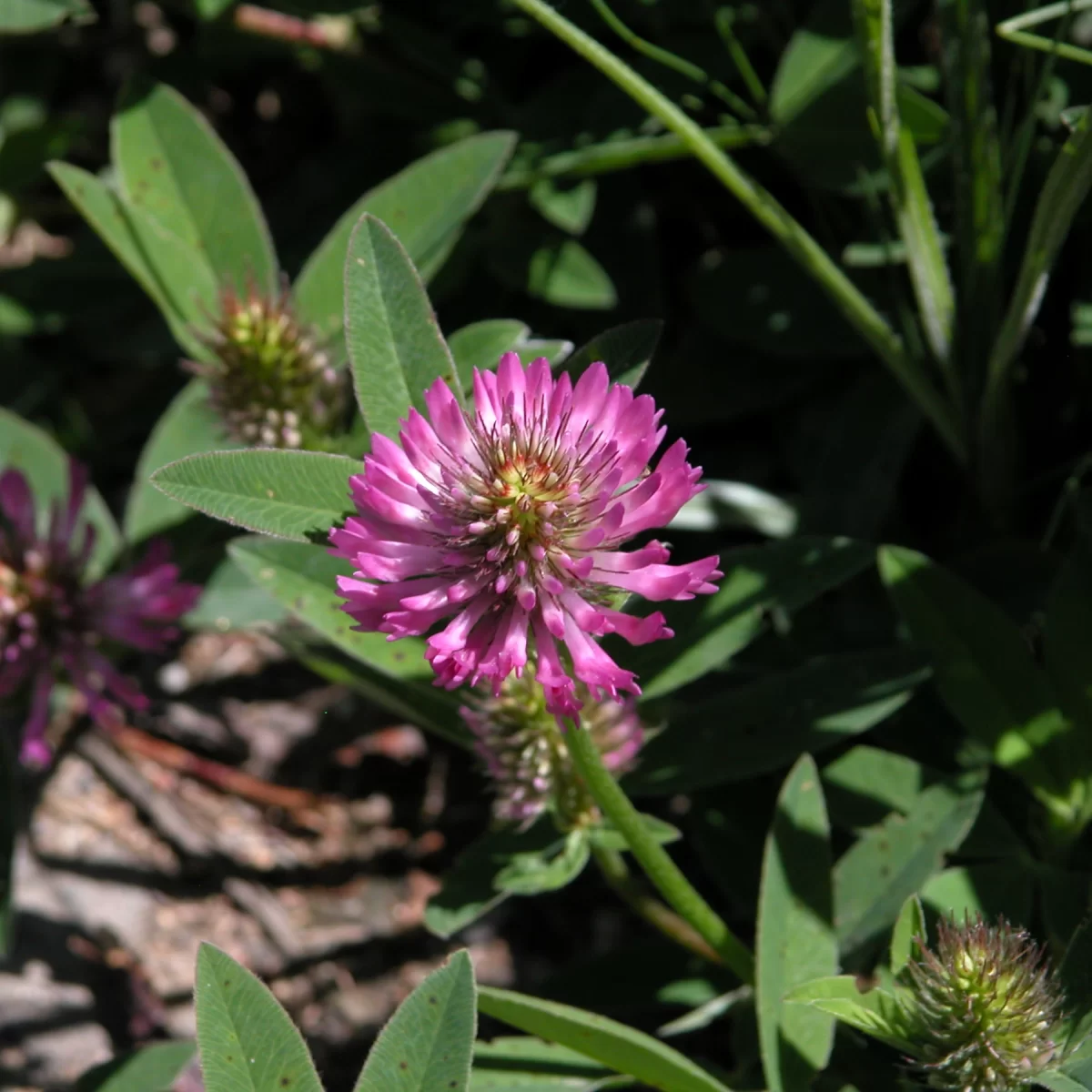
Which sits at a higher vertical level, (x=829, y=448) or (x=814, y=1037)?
(x=829, y=448)

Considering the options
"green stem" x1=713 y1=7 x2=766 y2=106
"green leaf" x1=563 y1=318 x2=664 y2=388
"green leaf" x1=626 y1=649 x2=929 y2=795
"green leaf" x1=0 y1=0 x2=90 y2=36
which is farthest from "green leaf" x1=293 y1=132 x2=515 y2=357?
"green leaf" x1=626 y1=649 x2=929 y2=795

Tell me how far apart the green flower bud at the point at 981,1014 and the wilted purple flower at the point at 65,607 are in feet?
5.03

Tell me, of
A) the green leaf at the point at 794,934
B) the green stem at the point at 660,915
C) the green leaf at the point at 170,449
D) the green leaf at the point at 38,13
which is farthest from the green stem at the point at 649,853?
the green leaf at the point at 38,13

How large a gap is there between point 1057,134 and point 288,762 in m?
2.29

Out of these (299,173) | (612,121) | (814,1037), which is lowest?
(814,1037)

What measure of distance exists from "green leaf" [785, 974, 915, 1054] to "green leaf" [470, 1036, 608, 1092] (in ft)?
1.68

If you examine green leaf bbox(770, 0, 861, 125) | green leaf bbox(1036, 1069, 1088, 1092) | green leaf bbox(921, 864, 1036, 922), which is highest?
green leaf bbox(770, 0, 861, 125)

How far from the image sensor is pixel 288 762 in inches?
131

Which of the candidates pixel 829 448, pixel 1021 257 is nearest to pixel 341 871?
pixel 829 448

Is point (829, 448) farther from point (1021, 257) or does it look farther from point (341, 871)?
point (341, 871)

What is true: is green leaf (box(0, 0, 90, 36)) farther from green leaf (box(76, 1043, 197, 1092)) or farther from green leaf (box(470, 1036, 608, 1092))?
green leaf (box(470, 1036, 608, 1092))

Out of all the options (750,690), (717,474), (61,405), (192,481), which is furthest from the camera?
(61,405)

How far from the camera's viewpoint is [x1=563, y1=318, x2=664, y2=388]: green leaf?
5.72ft

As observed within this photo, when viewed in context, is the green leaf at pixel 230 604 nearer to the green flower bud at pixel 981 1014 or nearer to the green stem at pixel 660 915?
the green stem at pixel 660 915
